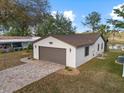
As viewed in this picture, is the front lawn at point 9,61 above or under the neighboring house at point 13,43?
under

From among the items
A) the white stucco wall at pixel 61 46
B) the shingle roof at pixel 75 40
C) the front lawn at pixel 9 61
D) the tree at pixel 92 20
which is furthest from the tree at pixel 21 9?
the tree at pixel 92 20

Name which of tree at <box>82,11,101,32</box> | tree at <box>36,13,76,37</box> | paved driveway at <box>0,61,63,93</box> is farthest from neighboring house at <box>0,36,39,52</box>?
tree at <box>82,11,101,32</box>

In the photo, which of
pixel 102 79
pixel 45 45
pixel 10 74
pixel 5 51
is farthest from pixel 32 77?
pixel 5 51

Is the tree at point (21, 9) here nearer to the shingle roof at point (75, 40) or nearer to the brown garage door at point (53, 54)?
the shingle roof at point (75, 40)

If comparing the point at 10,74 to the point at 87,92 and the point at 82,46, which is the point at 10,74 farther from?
the point at 82,46

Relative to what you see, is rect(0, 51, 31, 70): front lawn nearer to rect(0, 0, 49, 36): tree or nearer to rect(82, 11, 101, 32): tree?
rect(0, 0, 49, 36): tree
